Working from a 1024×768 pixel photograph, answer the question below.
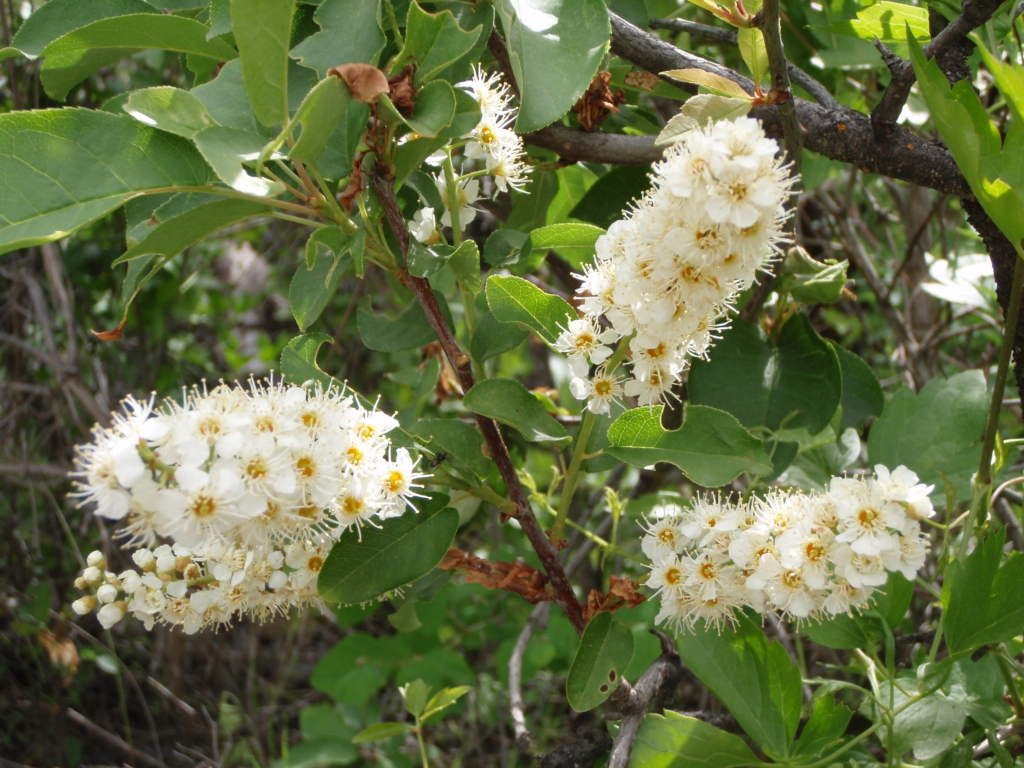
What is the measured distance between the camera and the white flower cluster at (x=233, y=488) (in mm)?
725

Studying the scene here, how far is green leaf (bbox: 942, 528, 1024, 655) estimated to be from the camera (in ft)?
2.93

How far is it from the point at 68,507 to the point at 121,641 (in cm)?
46

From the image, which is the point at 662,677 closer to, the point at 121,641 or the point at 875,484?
the point at 875,484

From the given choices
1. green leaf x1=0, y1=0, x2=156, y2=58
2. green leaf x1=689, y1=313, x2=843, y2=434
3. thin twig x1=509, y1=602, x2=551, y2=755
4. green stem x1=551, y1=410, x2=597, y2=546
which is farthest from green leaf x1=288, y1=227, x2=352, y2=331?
thin twig x1=509, y1=602, x2=551, y2=755

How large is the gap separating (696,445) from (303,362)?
0.48 m

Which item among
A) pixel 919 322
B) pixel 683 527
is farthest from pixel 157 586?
pixel 919 322

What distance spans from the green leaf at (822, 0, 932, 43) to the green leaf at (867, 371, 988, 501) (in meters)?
0.54

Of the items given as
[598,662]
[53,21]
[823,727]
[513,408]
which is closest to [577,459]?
[513,408]

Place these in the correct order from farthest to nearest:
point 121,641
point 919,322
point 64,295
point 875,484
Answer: point 121,641, point 919,322, point 64,295, point 875,484

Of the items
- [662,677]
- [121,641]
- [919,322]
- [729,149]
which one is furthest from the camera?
[121,641]

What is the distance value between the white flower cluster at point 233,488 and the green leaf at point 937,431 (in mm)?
800

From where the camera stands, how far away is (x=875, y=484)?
34.0 inches

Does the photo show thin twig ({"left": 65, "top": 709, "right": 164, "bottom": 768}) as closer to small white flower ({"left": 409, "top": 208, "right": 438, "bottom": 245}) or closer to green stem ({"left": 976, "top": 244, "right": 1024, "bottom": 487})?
small white flower ({"left": 409, "top": 208, "right": 438, "bottom": 245})

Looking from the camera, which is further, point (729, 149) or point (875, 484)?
point (875, 484)
